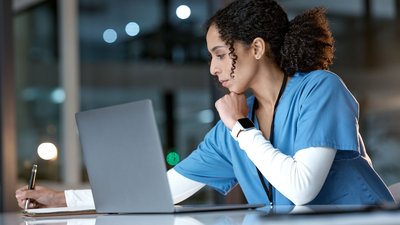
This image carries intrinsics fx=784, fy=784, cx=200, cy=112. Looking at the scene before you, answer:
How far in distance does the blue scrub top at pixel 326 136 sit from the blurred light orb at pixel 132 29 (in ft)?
15.5

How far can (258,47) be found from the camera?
7.07 ft

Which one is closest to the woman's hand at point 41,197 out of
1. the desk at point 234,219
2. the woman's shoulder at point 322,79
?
the desk at point 234,219

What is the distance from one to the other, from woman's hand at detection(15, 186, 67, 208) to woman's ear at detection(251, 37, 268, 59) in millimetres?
688

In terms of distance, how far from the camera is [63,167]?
6176 millimetres

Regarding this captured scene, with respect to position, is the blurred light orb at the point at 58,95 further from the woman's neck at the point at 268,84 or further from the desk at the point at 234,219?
the desk at the point at 234,219

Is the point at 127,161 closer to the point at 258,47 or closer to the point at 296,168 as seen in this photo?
the point at 296,168

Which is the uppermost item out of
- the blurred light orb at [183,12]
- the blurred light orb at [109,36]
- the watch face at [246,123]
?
the blurred light orb at [183,12]

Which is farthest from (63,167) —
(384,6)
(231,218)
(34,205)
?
(231,218)

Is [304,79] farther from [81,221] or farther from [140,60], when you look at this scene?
[140,60]

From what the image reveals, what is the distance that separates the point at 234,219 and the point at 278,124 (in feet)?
2.40

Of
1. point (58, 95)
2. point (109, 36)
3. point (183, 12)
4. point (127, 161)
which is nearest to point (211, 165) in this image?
point (127, 161)

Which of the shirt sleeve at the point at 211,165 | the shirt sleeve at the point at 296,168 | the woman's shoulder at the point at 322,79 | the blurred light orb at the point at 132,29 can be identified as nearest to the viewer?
the shirt sleeve at the point at 296,168

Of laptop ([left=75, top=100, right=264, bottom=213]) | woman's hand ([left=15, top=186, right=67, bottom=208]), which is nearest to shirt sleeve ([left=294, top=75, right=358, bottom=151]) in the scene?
laptop ([left=75, top=100, right=264, bottom=213])

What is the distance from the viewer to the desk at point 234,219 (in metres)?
0.96
